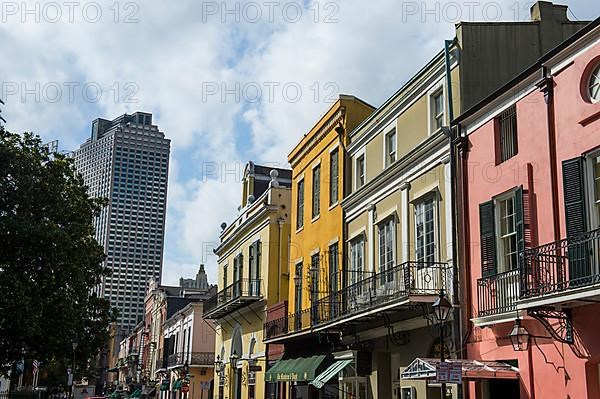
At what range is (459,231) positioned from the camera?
1628 centimetres

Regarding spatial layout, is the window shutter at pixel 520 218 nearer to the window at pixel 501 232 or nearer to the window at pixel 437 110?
the window at pixel 501 232

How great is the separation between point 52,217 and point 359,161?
1052 centimetres

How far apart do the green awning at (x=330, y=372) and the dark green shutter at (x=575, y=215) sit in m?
10.3

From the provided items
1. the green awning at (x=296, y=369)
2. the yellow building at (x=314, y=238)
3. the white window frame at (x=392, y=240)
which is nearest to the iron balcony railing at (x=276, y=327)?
the yellow building at (x=314, y=238)

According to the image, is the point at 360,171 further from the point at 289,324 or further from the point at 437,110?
the point at 289,324

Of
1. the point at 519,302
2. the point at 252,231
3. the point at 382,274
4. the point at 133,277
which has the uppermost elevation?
the point at 133,277

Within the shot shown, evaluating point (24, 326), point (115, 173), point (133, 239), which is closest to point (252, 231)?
point (24, 326)

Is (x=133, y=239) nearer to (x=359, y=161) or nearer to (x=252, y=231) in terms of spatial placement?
(x=252, y=231)

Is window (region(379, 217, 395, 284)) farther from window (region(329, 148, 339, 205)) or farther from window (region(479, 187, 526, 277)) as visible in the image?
window (region(479, 187, 526, 277))

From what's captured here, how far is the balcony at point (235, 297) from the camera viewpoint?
32.4 metres

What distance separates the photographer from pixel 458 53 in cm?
1709

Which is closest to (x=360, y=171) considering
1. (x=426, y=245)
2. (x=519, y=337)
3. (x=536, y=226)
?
(x=426, y=245)

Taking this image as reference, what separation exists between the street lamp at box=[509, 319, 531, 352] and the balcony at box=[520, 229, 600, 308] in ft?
3.31

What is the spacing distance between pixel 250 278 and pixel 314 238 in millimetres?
8340
